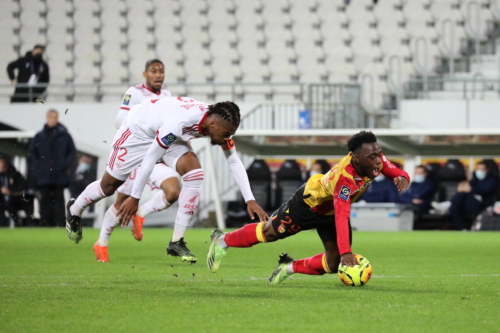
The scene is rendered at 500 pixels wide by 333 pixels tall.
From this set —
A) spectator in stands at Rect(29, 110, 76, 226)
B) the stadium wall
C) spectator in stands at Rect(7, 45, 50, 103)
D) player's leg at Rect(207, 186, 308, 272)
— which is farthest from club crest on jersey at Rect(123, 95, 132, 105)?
spectator in stands at Rect(7, 45, 50, 103)

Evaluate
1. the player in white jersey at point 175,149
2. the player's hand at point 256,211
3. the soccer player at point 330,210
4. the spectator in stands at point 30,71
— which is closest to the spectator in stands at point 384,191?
the spectator in stands at point 30,71

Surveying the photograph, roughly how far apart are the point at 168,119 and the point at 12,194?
1088 centimetres

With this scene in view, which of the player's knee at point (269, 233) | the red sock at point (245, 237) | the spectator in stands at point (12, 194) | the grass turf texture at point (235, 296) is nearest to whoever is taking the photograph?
the grass turf texture at point (235, 296)

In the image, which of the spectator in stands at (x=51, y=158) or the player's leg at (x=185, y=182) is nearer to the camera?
the player's leg at (x=185, y=182)

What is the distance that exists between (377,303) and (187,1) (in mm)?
19227

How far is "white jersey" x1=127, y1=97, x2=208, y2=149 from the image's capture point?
6.65 metres

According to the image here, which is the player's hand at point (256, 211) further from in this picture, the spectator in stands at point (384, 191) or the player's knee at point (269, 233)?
the spectator in stands at point (384, 191)

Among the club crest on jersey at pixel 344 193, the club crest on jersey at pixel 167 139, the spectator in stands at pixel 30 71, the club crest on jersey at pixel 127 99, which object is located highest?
the spectator in stands at pixel 30 71

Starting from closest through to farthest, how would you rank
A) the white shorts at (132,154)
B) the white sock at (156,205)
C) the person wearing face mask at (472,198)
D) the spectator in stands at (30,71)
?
the white shorts at (132,154)
the white sock at (156,205)
the person wearing face mask at (472,198)
the spectator in stands at (30,71)

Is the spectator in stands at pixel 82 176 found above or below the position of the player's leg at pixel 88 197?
below

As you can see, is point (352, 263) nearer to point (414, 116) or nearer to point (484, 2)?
point (414, 116)

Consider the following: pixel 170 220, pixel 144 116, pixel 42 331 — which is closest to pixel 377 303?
pixel 42 331

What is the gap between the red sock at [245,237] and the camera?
20.8ft

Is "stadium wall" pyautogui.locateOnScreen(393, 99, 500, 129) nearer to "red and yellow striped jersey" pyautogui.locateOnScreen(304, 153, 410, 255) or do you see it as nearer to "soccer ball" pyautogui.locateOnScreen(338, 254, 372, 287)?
"red and yellow striped jersey" pyautogui.locateOnScreen(304, 153, 410, 255)
